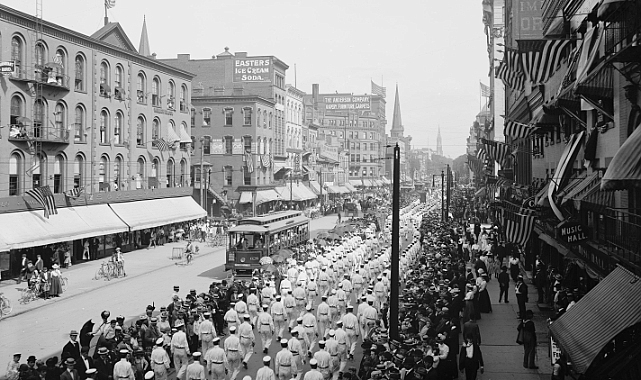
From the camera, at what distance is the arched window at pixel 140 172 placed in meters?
47.0

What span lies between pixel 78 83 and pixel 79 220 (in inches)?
346

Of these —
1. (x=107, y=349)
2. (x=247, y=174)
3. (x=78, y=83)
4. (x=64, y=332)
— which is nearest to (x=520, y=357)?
(x=107, y=349)

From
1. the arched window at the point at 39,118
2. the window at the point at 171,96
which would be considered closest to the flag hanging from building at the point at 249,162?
the window at the point at 171,96

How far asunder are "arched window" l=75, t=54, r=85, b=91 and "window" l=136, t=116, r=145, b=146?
778cm

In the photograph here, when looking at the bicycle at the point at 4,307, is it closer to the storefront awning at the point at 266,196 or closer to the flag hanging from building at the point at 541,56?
the flag hanging from building at the point at 541,56

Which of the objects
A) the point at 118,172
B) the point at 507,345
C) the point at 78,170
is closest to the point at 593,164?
the point at 507,345

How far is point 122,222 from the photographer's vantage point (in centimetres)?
4066

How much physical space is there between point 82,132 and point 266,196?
35.3 m

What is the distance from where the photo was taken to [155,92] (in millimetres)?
50219

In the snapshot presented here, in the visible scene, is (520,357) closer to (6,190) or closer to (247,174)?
(6,190)

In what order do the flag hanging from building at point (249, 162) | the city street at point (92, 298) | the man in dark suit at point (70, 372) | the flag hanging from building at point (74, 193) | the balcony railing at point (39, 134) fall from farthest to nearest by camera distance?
1. the flag hanging from building at point (249, 162)
2. the flag hanging from building at point (74, 193)
3. the balcony railing at point (39, 134)
4. the city street at point (92, 298)
5. the man in dark suit at point (70, 372)

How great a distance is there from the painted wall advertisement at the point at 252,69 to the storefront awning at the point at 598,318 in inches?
2655

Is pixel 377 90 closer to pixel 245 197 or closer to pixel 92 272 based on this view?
pixel 245 197

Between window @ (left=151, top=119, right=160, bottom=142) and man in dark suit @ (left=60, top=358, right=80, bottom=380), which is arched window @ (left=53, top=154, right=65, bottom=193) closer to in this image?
window @ (left=151, top=119, right=160, bottom=142)
